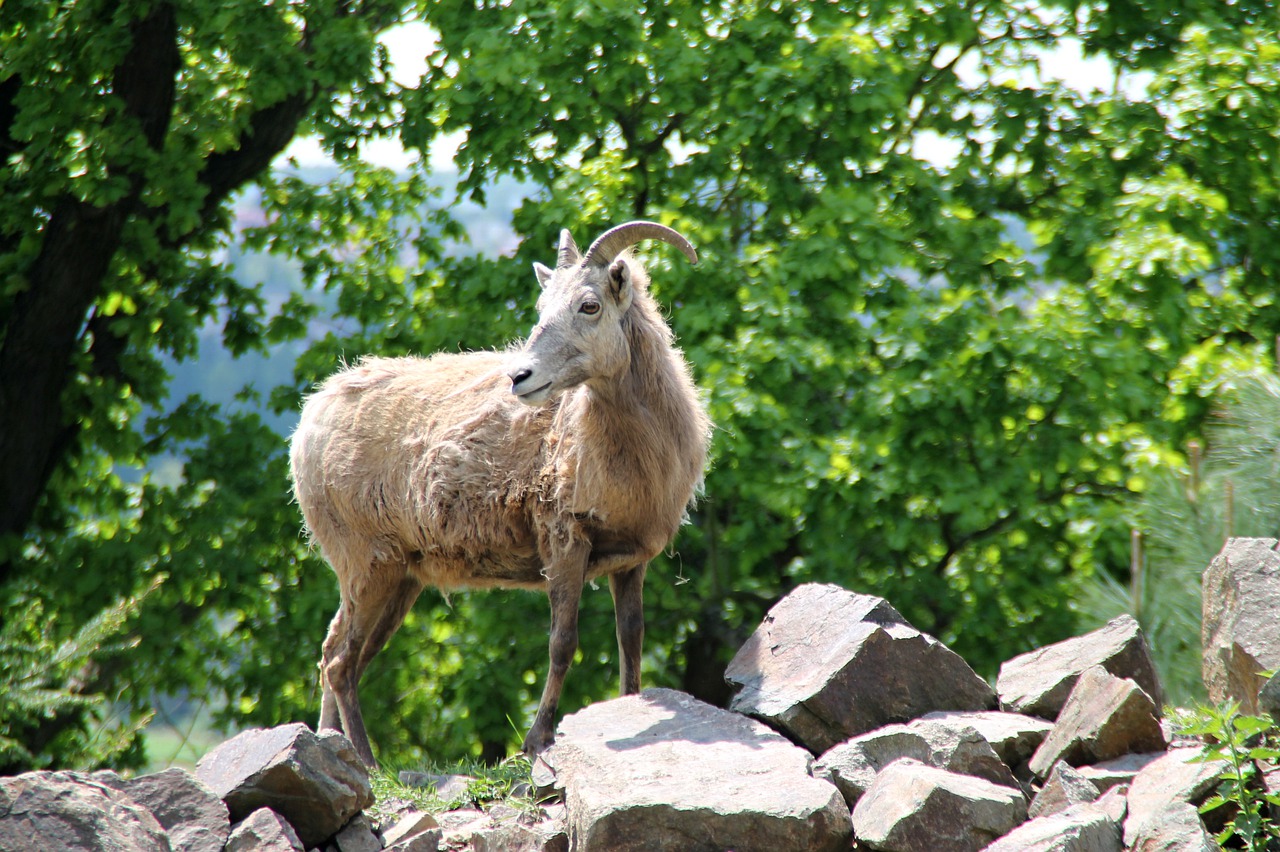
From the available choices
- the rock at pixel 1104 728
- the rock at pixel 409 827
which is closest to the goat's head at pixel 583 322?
the rock at pixel 409 827

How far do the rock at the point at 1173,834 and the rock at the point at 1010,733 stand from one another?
1.03 meters

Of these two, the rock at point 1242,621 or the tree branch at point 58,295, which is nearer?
the rock at point 1242,621

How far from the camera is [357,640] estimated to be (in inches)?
288

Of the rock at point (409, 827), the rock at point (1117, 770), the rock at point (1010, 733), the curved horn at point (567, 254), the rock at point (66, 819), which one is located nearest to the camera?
the rock at point (66, 819)

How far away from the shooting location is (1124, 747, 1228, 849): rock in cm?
445

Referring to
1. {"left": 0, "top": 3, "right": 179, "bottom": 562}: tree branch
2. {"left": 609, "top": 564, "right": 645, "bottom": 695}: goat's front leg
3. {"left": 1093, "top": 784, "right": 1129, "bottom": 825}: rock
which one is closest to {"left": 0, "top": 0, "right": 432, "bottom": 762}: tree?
{"left": 0, "top": 3, "right": 179, "bottom": 562}: tree branch

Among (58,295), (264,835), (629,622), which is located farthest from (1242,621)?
(58,295)

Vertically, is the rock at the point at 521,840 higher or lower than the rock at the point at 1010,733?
higher

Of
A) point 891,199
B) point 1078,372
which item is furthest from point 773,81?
point 1078,372

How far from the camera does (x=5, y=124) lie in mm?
11344

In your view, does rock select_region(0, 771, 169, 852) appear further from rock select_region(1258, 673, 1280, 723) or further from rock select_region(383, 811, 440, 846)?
rock select_region(1258, 673, 1280, 723)

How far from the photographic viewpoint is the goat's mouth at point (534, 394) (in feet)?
19.8

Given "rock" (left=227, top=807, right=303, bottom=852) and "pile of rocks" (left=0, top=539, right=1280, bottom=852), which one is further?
"rock" (left=227, top=807, right=303, bottom=852)

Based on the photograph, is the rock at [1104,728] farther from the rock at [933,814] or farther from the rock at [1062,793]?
the rock at [933,814]
